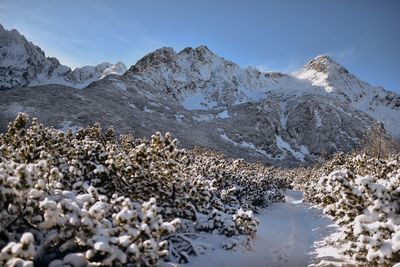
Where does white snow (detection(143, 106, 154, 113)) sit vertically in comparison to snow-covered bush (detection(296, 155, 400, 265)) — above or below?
above

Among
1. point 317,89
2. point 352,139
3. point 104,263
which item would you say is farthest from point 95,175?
point 317,89

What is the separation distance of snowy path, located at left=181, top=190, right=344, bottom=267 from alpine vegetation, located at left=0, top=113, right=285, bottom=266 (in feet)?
1.83

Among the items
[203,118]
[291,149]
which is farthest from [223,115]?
[291,149]

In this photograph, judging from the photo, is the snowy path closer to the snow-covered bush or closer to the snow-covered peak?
the snow-covered bush

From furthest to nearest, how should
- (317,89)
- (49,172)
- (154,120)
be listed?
(317,89) < (154,120) < (49,172)

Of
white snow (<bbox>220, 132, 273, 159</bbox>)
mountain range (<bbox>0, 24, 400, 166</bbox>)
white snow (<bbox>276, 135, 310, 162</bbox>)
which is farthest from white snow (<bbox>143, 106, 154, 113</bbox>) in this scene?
white snow (<bbox>276, 135, 310, 162</bbox>)

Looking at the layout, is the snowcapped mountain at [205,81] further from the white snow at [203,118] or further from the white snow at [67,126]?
the white snow at [67,126]

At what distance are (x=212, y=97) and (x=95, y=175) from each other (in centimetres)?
15116

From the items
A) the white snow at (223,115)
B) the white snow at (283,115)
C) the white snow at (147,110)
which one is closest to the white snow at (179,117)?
the white snow at (147,110)

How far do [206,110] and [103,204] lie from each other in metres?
123

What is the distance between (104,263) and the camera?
24.1 ft

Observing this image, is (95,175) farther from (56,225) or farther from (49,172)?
(56,225)

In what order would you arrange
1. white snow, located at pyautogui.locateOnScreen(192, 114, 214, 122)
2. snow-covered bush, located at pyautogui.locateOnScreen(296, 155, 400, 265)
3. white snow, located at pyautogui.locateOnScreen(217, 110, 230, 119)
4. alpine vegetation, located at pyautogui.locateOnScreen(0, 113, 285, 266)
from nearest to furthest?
1. alpine vegetation, located at pyautogui.locateOnScreen(0, 113, 285, 266)
2. snow-covered bush, located at pyautogui.locateOnScreen(296, 155, 400, 265)
3. white snow, located at pyautogui.locateOnScreen(192, 114, 214, 122)
4. white snow, located at pyautogui.locateOnScreen(217, 110, 230, 119)

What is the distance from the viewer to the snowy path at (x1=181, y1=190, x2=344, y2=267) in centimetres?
1323
